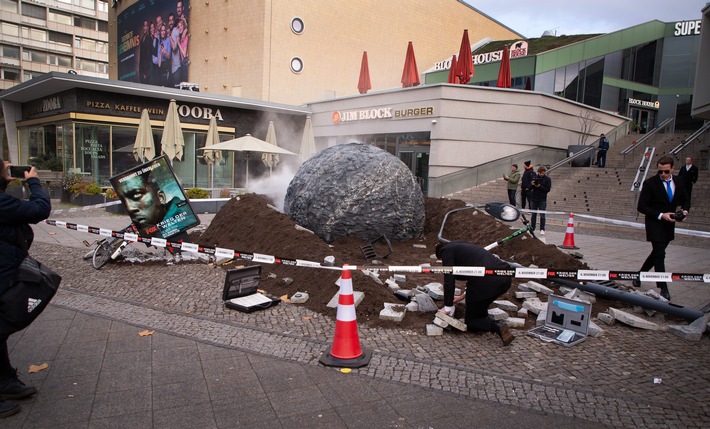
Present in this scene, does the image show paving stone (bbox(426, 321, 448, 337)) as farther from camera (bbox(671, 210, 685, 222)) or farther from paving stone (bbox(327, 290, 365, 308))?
camera (bbox(671, 210, 685, 222))

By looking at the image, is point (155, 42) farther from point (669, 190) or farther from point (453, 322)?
point (453, 322)

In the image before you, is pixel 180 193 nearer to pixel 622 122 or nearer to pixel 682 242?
pixel 682 242

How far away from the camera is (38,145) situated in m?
23.6

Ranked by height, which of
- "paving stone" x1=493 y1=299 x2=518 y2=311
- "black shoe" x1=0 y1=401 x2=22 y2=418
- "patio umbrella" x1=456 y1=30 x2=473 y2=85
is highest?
"patio umbrella" x1=456 y1=30 x2=473 y2=85

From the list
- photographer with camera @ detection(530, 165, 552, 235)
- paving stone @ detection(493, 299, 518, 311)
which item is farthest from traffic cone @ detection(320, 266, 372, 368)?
photographer with camera @ detection(530, 165, 552, 235)

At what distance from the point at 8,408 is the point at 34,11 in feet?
249

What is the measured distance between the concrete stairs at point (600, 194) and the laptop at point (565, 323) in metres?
10.5

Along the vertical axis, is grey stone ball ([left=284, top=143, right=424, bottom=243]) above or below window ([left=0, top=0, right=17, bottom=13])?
below

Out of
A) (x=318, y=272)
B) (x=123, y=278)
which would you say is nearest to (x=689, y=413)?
(x=318, y=272)

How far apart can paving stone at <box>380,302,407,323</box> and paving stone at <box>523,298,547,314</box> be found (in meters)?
1.50

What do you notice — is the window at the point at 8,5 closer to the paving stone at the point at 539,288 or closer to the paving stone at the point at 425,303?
the paving stone at the point at 425,303

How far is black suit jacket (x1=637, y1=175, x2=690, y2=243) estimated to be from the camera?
6.22 metres

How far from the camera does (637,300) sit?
547 centimetres

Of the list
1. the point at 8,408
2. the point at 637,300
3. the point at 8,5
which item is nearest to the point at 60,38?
the point at 8,5
